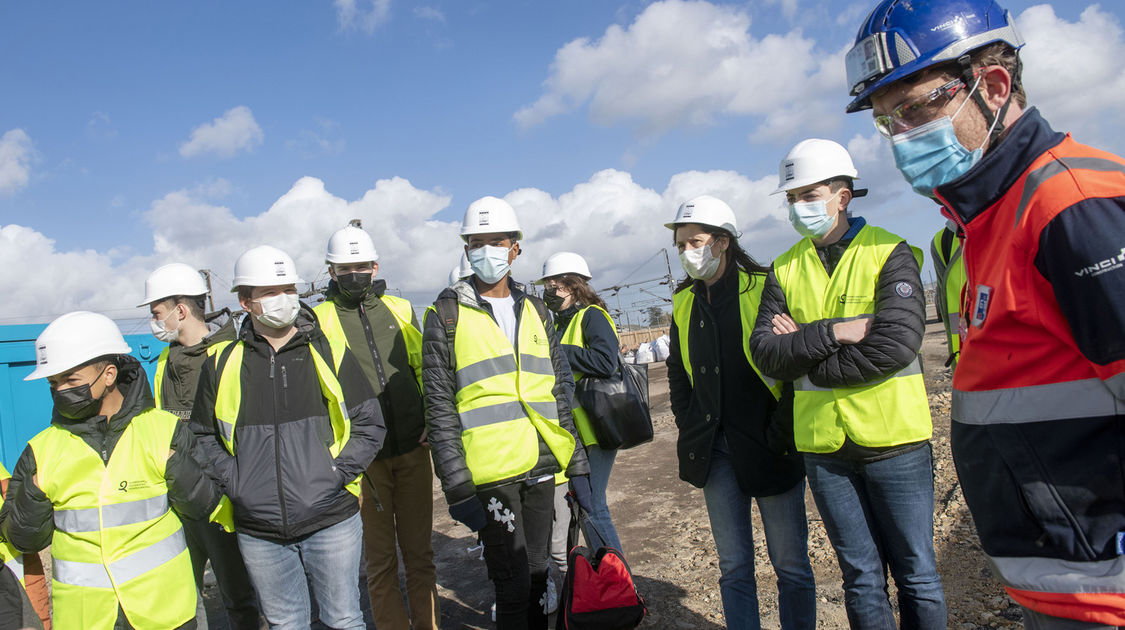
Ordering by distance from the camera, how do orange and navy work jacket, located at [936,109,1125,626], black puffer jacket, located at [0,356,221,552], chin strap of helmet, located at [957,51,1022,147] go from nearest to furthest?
orange and navy work jacket, located at [936,109,1125,626] → chin strap of helmet, located at [957,51,1022,147] → black puffer jacket, located at [0,356,221,552]

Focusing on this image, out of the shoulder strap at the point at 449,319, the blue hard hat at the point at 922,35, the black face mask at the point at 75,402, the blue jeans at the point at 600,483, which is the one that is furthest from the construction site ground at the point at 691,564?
the blue hard hat at the point at 922,35

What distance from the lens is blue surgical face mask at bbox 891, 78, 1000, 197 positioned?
1.61 m

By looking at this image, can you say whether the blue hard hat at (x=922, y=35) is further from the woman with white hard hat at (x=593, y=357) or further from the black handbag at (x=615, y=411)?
the black handbag at (x=615, y=411)

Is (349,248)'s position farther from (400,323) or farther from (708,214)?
(708,214)

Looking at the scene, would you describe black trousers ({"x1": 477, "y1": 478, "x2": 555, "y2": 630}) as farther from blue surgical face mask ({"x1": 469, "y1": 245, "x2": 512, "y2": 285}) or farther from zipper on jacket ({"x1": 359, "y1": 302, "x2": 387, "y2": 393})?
zipper on jacket ({"x1": 359, "y1": 302, "x2": 387, "y2": 393})

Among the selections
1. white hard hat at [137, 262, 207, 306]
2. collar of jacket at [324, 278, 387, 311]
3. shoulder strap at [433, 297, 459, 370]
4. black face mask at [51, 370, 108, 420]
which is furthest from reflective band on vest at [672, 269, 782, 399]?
white hard hat at [137, 262, 207, 306]

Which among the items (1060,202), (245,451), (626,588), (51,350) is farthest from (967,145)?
(51,350)

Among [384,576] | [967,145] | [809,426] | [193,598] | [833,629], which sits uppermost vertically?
[967,145]

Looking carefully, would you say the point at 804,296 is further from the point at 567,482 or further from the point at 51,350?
the point at 51,350

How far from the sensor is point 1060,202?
125 centimetres

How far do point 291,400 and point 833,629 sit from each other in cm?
318

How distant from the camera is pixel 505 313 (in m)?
3.54

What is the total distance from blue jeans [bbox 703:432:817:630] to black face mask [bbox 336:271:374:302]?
99.4 inches

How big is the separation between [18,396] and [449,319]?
33.6 ft
